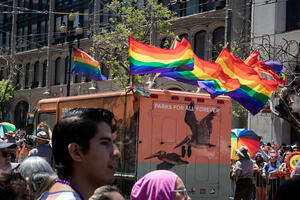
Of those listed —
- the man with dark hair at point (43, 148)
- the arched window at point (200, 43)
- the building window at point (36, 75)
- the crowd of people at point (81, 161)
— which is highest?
the arched window at point (200, 43)

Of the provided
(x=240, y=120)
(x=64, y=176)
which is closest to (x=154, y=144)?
(x=64, y=176)

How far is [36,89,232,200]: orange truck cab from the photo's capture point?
11.9 metres

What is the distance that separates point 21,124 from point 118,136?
39.1 metres

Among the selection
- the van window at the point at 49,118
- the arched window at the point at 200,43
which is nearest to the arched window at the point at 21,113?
the arched window at the point at 200,43

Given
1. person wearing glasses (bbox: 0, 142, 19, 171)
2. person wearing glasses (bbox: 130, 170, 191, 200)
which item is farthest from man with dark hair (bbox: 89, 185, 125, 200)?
person wearing glasses (bbox: 0, 142, 19, 171)

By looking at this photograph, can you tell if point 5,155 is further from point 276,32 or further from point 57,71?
point 57,71

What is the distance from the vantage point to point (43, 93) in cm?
4569

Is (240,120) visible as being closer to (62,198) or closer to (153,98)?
(153,98)

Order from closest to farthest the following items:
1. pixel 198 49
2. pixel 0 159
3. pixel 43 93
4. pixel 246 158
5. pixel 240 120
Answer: pixel 0 159 → pixel 246 158 → pixel 240 120 → pixel 198 49 → pixel 43 93

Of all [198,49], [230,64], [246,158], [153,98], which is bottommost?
[246,158]

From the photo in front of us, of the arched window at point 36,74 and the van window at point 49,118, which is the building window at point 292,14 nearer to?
the van window at point 49,118

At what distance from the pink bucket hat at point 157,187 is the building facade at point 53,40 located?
27766 millimetres

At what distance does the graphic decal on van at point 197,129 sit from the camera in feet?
40.2

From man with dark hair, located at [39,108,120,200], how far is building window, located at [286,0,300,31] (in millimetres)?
25103
